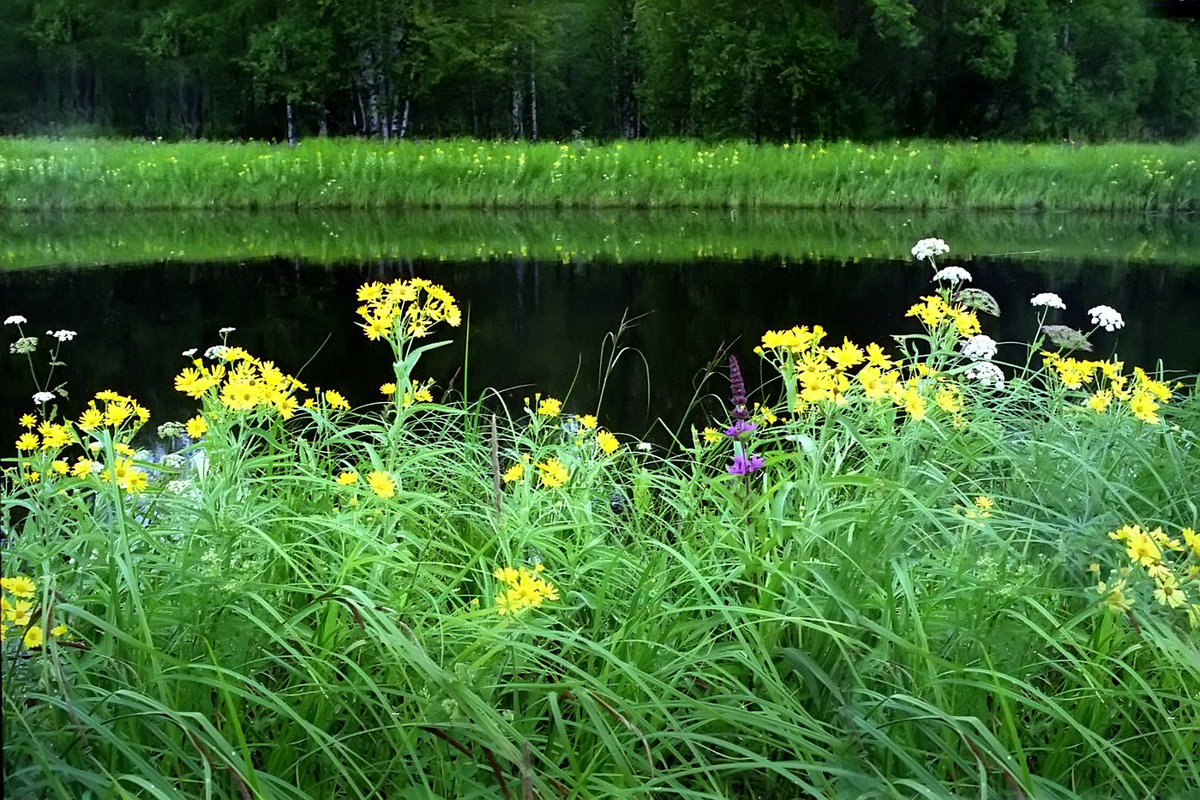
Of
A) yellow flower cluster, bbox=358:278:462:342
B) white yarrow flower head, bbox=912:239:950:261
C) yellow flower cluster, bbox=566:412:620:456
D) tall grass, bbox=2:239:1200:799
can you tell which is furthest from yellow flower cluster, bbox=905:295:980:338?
yellow flower cluster, bbox=358:278:462:342

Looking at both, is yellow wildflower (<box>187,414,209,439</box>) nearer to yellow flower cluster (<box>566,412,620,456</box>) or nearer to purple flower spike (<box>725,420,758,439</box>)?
yellow flower cluster (<box>566,412,620,456</box>)

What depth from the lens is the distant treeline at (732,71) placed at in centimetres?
186

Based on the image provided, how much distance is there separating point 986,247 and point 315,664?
1.56 m

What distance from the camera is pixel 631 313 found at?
6.49 ft

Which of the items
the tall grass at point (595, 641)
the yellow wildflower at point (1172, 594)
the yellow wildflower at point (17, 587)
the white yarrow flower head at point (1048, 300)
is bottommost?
the tall grass at point (595, 641)

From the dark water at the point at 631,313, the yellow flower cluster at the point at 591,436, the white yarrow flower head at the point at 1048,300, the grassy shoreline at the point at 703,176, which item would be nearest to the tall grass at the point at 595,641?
the yellow flower cluster at the point at 591,436

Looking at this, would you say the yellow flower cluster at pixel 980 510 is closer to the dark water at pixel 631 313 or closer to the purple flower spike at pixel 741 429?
the purple flower spike at pixel 741 429

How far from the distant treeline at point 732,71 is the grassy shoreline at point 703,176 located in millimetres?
38

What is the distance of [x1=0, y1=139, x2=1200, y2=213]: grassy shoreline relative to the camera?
191cm

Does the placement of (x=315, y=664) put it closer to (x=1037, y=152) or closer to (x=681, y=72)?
(x=681, y=72)

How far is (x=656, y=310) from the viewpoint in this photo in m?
1.99

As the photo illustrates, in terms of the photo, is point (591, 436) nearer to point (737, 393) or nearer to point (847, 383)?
point (737, 393)

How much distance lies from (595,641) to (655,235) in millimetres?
1112

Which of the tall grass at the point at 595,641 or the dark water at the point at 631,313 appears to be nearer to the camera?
the tall grass at the point at 595,641
